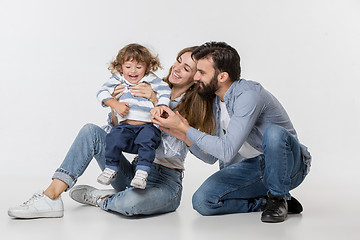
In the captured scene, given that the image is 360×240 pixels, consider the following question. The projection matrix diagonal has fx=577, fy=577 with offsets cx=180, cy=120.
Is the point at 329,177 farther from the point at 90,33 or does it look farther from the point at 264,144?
the point at 90,33

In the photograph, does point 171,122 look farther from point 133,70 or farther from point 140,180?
point 133,70

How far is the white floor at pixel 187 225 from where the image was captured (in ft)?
9.77

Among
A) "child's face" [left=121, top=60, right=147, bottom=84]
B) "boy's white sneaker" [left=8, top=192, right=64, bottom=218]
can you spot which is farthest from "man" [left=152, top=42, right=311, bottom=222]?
"boy's white sneaker" [left=8, top=192, right=64, bottom=218]

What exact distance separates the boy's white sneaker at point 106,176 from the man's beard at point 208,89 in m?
0.70

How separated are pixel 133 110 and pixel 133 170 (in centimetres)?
44

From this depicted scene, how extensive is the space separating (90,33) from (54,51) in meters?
0.41

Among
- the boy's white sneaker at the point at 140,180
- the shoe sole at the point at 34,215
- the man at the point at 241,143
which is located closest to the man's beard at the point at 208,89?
the man at the point at 241,143

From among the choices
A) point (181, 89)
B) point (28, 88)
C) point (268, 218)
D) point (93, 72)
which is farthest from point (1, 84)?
point (268, 218)

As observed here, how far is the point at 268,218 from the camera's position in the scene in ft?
10.7

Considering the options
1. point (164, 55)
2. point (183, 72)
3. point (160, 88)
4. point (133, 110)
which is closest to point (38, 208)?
point (133, 110)

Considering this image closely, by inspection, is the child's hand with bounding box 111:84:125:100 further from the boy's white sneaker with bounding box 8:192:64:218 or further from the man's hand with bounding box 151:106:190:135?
the boy's white sneaker with bounding box 8:192:64:218

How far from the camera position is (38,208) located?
3.33 metres

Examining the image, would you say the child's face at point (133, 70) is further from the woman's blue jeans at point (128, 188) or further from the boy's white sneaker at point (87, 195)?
the boy's white sneaker at point (87, 195)

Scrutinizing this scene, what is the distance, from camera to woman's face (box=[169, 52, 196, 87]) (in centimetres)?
362
